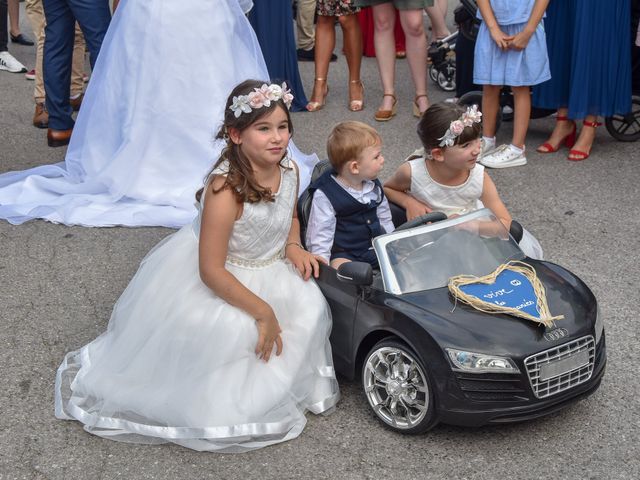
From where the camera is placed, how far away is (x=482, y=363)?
11.8 ft

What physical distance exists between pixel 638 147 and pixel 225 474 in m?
4.97

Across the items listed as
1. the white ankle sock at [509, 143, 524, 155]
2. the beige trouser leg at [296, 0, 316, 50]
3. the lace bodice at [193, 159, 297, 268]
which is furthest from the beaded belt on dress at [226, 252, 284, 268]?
the beige trouser leg at [296, 0, 316, 50]

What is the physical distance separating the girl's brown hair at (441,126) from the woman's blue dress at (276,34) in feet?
12.8

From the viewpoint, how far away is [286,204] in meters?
4.19

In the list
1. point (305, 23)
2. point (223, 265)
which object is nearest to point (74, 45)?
point (305, 23)

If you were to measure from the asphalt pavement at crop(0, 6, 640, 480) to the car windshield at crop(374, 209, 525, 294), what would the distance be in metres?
0.61

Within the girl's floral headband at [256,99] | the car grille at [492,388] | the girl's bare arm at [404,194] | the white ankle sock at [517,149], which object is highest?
the girl's floral headband at [256,99]

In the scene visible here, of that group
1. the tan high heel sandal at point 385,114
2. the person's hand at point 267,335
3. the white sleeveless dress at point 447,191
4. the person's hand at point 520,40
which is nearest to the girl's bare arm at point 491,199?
the white sleeveless dress at point 447,191

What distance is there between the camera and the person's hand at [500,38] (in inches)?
269

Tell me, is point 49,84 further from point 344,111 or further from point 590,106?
point 590,106

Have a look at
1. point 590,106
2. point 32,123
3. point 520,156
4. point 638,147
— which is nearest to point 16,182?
point 32,123

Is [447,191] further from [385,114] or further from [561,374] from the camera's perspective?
[385,114]

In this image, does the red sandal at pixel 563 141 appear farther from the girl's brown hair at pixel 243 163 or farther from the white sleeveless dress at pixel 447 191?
the girl's brown hair at pixel 243 163

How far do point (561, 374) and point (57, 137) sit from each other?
5.21 meters
